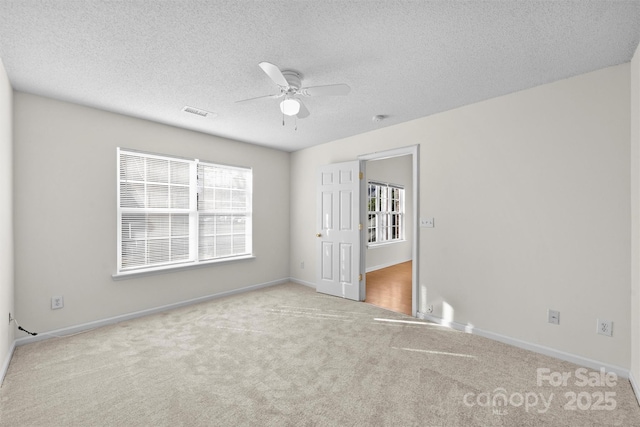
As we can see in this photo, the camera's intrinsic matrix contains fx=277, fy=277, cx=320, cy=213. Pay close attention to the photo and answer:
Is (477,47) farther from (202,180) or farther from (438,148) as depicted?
(202,180)

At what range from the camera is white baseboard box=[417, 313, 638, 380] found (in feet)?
7.49

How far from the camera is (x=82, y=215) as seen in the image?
317cm

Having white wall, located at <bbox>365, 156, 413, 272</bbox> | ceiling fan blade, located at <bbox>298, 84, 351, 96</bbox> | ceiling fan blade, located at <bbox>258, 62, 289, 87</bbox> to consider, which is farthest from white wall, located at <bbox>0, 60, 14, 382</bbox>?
white wall, located at <bbox>365, 156, 413, 272</bbox>

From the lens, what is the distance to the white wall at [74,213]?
2.84 meters

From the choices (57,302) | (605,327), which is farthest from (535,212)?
(57,302)

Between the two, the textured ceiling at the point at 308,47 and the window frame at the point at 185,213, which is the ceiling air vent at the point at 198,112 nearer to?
the textured ceiling at the point at 308,47

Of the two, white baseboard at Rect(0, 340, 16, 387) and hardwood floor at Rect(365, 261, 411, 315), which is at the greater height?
white baseboard at Rect(0, 340, 16, 387)

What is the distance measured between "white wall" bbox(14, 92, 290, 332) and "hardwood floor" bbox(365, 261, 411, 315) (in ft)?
9.23

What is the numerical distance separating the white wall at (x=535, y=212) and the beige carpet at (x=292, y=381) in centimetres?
37

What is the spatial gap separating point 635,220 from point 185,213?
481 centimetres

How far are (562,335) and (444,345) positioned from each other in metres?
1.02

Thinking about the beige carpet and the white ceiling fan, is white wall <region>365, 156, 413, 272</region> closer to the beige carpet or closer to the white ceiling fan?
the beige carpet

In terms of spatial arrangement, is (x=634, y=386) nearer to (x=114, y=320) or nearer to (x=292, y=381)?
(x=292, y=381)

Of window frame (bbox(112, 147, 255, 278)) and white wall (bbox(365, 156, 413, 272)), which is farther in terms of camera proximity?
white wall (bbox(365, 156, 413, 272))
